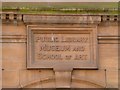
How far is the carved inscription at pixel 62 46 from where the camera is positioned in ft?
37.4

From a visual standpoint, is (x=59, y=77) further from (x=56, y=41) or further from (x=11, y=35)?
(x=11, y=35)

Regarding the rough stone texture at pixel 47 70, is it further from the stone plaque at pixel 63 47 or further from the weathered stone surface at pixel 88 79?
the stone plaque at pixel 63 47

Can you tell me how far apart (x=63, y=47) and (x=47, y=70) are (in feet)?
2.49

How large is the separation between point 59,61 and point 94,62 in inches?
36.5

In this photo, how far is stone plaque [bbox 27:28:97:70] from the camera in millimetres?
11352

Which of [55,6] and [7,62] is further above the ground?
[55,6]

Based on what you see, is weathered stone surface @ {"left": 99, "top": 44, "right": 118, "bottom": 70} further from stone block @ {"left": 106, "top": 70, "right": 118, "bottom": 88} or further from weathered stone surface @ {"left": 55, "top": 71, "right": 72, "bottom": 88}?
weathered stone surface @ {"left": 55, "top": 71, "right": 72, "bottom": 88}

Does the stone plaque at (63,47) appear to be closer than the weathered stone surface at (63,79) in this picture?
No

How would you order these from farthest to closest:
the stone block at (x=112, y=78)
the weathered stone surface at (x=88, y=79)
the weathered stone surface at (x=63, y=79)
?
the stone block at (x=112, y=78) → the weathered stone surface at (x=88, y=79) → the weathered stone surface at (x=63, y=79)

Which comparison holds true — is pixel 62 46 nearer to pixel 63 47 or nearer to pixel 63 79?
pixel 63 47

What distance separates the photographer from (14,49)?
37.2 ft

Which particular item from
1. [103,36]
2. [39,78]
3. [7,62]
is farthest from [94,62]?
[7,62]

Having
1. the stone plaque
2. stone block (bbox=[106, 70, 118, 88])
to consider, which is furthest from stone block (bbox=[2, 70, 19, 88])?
stone block (bbox=[106, 70, 118, 88])

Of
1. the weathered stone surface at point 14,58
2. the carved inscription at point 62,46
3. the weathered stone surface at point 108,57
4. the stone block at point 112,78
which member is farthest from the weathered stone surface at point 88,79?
the weathered stone surface at point 14,58
